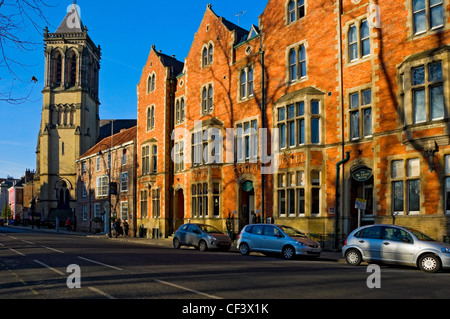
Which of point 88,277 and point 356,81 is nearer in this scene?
point 88,277

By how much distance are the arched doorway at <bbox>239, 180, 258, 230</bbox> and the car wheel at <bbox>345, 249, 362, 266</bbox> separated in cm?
1354

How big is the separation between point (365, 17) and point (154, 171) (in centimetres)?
2355

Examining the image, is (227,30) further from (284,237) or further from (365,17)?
(284,237)

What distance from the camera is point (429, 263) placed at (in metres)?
14.5

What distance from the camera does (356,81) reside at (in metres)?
23.2

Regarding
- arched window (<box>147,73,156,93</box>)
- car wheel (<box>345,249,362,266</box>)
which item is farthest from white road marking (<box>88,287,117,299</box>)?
arched window (<box>147,73,156,93</box>)

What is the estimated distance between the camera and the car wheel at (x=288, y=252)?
19422 millimetres

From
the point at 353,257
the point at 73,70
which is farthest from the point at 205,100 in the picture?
the point at 73,70

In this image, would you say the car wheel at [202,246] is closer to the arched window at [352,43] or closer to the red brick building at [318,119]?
the red brick building at [318,119]

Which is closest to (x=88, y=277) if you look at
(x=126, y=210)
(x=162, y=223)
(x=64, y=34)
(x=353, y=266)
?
(x=353, y=266)

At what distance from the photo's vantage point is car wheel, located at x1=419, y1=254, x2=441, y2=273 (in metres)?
14.4

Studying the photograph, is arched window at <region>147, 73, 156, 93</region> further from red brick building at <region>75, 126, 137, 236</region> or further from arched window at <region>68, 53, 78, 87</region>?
arched window at <region>68, 53, 78, 87</region>

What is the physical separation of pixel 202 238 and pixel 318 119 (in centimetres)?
884

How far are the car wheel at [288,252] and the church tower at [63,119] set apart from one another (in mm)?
68278
